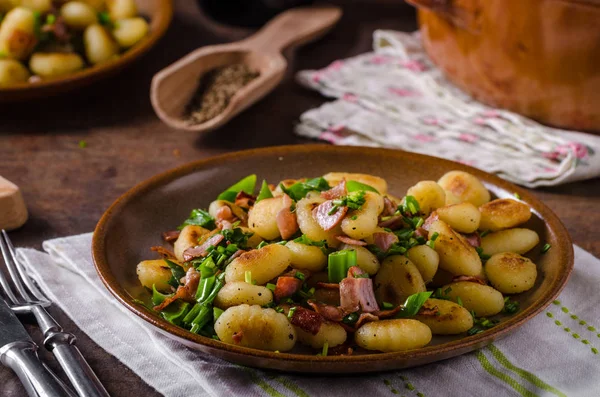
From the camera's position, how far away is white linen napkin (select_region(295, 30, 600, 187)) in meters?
1.59

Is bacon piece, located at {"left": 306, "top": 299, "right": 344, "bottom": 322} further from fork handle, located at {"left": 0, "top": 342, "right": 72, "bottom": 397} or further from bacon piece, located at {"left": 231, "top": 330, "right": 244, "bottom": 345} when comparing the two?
fork handle, located at {"left": 0, "top": 342, "right": 72, "bottom": 397}

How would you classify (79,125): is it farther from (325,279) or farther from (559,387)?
(559,387)

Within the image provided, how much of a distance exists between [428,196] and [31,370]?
574 mm

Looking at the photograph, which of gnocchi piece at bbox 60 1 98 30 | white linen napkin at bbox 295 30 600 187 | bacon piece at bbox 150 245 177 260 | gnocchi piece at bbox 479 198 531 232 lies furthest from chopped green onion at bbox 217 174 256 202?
gnocchi piece at bbox 60 1 98 30

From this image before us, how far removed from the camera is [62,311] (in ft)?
3.84

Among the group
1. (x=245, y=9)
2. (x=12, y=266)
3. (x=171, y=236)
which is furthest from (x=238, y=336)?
(x=245, y=9)

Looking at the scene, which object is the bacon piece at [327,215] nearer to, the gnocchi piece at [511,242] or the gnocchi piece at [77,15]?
the gnocchi piece at [511,242]

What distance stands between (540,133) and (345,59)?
2.10 feet

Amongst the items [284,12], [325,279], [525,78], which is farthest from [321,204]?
[284,12]

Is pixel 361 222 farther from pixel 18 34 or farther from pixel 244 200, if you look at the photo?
pixel 18 34

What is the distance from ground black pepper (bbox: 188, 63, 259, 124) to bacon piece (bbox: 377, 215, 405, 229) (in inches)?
29.5

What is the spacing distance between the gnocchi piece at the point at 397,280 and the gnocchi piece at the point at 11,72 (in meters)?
1.05

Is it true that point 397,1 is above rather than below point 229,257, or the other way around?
below

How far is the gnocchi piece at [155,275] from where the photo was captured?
3.52 feet
